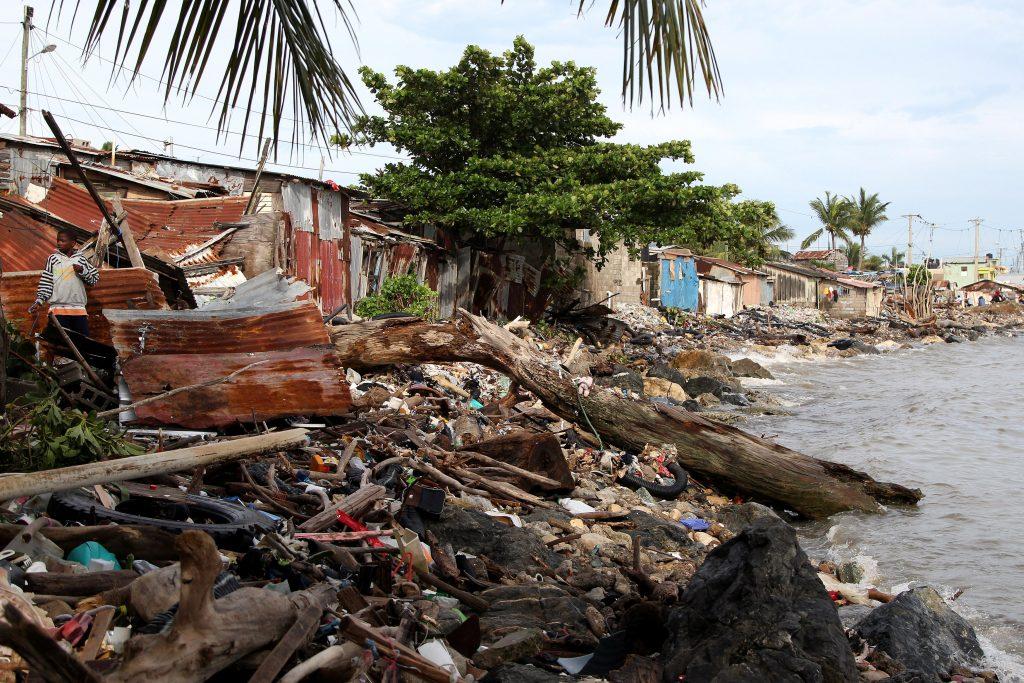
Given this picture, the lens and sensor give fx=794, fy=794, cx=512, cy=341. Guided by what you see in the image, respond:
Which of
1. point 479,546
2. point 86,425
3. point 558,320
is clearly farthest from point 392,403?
point 558,320

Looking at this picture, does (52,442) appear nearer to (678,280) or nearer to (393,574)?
(393,574)

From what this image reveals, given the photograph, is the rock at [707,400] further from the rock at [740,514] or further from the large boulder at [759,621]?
the large boulder at [759,621]

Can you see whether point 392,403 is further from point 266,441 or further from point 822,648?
point 822,648

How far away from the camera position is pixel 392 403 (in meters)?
8.32

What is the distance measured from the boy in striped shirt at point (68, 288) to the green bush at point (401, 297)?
757 centimetres

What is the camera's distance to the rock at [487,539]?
5.13 m

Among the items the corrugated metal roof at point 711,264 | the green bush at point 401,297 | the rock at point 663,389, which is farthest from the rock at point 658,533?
the corrugated metal roof at point 711,264

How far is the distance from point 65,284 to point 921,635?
7.31 m

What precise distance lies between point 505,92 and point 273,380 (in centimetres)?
1359

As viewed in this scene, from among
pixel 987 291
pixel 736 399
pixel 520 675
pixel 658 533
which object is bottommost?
pixel 736 399

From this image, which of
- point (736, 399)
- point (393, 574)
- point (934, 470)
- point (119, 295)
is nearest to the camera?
point (393, 574)

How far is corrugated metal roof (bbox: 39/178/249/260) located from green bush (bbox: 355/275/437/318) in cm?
394

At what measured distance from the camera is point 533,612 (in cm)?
426

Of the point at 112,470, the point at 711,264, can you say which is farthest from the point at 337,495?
the point at 711,264
